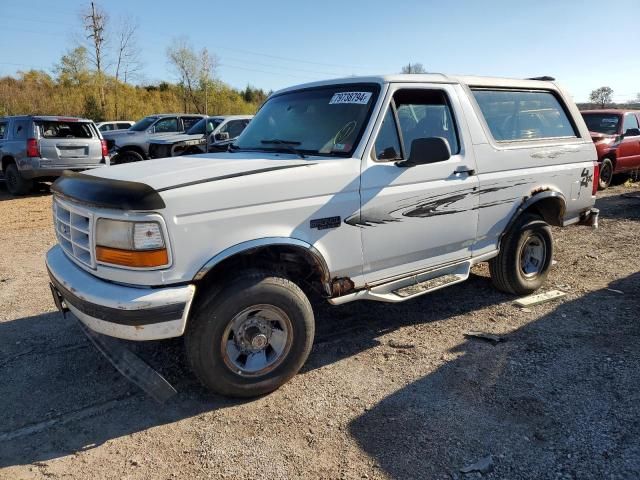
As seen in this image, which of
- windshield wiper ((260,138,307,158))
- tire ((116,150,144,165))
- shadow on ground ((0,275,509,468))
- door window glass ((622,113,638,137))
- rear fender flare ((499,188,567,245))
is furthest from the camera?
tire ((116,150,144,165))

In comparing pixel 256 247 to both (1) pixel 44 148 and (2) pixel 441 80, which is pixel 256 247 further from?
(1) pixel 44 148

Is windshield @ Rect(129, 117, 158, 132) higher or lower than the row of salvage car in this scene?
higher

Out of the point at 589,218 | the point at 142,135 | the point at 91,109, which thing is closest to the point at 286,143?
the point at 589,218

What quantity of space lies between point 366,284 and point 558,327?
1.88 metres

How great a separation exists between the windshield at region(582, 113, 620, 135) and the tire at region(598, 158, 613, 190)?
0.74 metres

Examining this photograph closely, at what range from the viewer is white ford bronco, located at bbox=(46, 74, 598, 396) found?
2.80 m

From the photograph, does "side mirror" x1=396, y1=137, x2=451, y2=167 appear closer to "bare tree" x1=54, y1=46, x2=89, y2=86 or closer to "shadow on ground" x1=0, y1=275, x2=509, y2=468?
"shadow on ground" x1=0, y1=275, x2=509, y2=468

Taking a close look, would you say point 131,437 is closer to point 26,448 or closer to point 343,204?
point 26,448

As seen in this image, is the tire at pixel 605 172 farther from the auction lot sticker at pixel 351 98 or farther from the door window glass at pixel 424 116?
the auction lot sticker at pixel 351 98

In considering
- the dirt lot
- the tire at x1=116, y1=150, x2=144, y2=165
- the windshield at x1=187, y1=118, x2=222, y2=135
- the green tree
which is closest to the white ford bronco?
the dirt lot

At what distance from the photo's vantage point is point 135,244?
2.74 m

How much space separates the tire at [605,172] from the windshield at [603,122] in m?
0.74

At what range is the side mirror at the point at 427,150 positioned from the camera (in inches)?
137

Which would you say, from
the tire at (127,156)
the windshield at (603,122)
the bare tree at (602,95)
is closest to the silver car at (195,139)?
the tire at (127,156)
